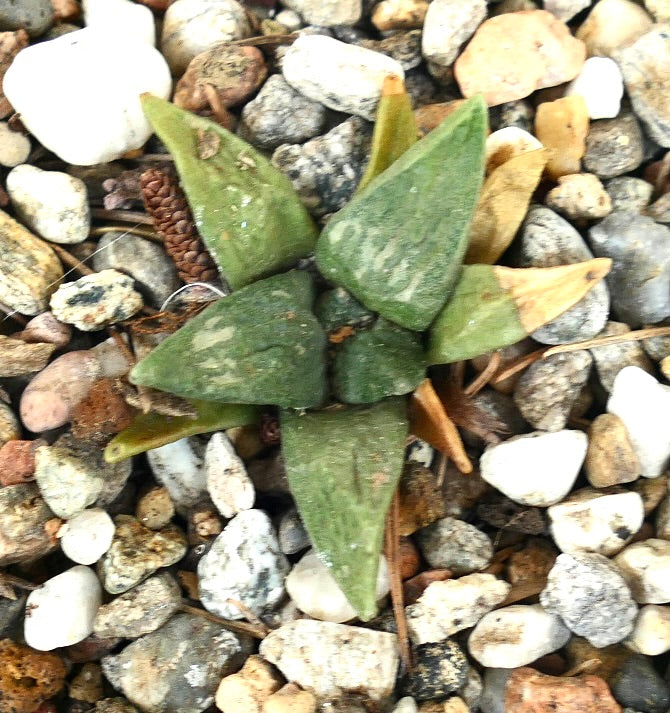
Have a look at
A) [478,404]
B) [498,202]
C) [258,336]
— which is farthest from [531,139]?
[258,336]

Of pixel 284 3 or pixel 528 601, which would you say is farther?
pixel 284 3

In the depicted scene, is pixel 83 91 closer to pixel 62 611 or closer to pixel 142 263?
pixel 142 263

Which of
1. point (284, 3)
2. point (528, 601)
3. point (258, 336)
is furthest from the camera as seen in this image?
point (284, 3)

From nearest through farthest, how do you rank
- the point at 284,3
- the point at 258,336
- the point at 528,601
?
the point at 258,336 < the point at 528,601 < the point at 284,3

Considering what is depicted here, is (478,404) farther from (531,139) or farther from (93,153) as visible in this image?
(93,153)

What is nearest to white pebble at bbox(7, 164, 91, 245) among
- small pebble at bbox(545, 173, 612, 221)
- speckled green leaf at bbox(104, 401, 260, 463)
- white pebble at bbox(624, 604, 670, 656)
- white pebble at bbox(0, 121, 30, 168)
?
white pebble at bbox(0, 121, 30, 168)

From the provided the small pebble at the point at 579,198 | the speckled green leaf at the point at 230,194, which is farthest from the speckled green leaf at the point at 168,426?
the small pebble at the point at 579,198

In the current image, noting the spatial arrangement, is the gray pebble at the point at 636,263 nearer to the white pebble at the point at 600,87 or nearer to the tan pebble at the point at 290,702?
the white pebble at the point at 600,87
